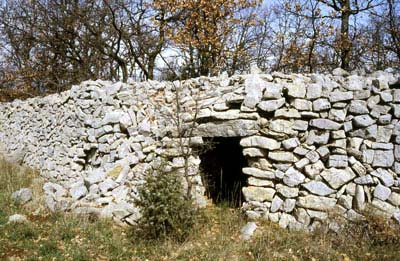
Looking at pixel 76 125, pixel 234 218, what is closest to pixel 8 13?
pixel 76 125

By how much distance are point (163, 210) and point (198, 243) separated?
64 cm

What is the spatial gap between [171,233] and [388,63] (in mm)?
9276

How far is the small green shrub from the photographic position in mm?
4527

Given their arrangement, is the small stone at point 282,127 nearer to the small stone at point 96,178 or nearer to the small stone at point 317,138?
the small stone at point 317,138

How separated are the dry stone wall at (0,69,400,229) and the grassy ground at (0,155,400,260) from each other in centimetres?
36

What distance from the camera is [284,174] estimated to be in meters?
5.16

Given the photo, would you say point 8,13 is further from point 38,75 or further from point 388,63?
point 388,63

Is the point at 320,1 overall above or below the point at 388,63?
above

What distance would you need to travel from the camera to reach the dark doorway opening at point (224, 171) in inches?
249

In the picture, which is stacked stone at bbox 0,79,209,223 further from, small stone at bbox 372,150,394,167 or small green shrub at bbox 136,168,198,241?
small stone at bbox 372,150,394,167

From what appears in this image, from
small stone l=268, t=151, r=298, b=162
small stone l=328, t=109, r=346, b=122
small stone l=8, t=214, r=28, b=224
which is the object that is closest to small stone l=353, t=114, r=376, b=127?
small stone l=328, t=109, r=346, b=122

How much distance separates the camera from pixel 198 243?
455cm

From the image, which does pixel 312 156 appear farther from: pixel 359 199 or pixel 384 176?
pixel 384 176

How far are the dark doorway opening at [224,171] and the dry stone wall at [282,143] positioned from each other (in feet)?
1.98
